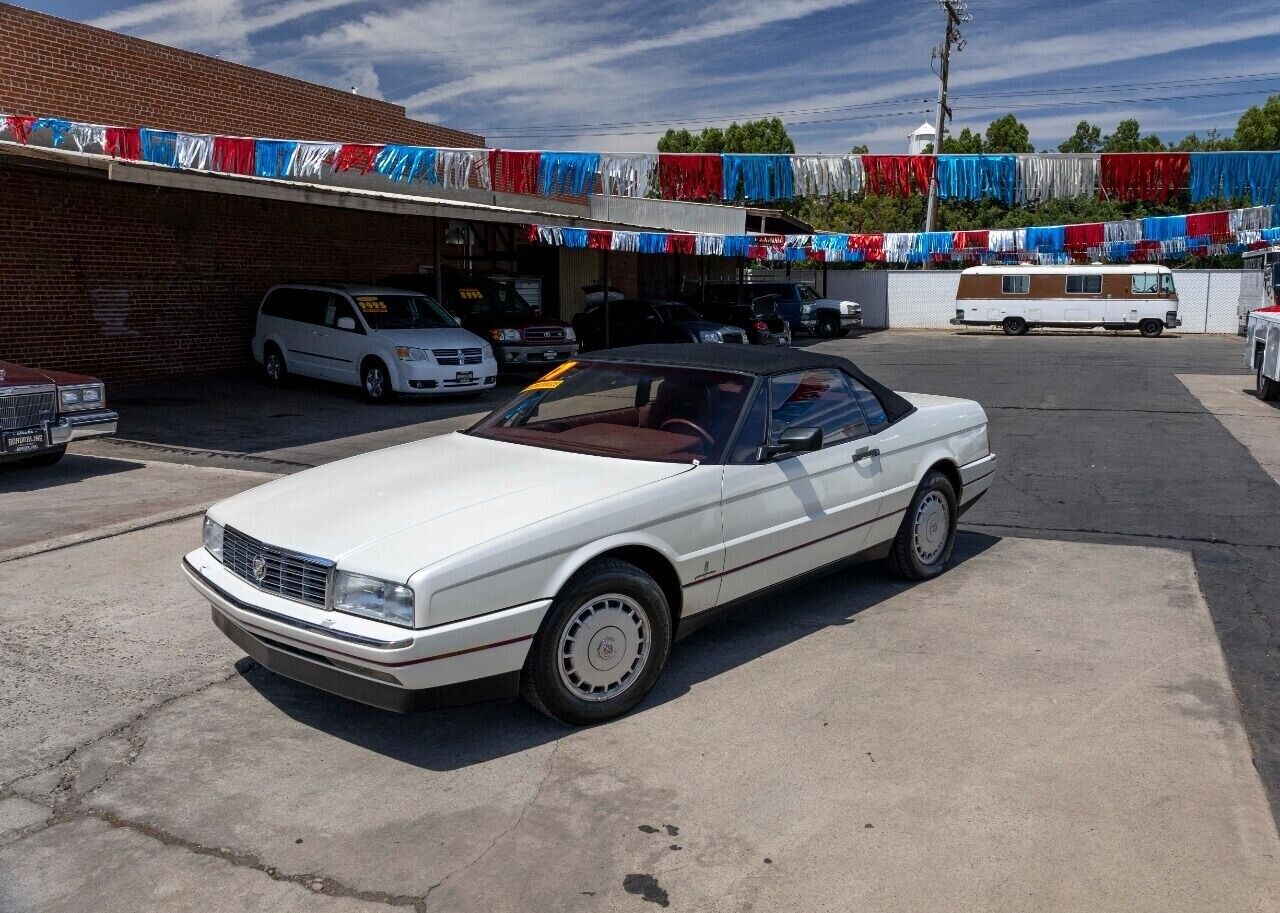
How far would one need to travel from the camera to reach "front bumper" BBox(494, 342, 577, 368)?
61.1 ft

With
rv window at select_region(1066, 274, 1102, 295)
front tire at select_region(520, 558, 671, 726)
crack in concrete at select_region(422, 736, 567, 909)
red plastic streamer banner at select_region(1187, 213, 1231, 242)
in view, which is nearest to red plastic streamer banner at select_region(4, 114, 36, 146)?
front tire at select_region(520, 558, 671, 726)

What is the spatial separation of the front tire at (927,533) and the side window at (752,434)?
1.43m

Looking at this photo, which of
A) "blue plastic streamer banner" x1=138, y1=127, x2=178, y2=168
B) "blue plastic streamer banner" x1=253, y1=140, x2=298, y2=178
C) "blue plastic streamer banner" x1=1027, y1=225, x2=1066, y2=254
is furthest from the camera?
"blue plastic streamer banner" x1=1027, y1=225, x2=1066, y2=254

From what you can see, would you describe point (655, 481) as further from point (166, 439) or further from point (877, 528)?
point (166, 439)

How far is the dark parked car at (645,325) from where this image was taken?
22641 millimetres

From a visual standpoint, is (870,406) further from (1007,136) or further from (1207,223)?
(1007,136)

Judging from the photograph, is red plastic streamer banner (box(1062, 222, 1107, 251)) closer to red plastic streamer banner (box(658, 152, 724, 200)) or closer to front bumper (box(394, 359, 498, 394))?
red plastic streamer banner (box(658, 152, 724, 200))

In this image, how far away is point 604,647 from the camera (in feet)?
14.1

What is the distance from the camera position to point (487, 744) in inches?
166

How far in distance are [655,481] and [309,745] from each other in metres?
1.73

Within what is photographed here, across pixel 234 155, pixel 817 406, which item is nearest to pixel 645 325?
pixel 234 155

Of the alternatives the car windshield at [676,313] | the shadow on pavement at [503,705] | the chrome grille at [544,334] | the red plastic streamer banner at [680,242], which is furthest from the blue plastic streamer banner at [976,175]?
the red plastic streamer banner at [680,242]

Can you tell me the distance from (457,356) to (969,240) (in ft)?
38.4

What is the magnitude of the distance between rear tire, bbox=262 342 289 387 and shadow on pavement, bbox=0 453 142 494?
21.5 feet
